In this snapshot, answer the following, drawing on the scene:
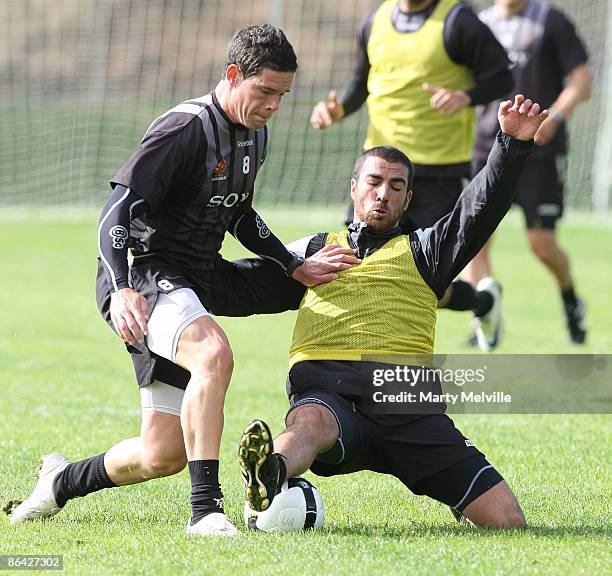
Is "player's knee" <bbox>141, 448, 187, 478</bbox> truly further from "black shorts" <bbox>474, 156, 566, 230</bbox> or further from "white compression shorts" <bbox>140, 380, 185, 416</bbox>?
"black shorts" <bbox>474, 156, 566, 230</bbox>

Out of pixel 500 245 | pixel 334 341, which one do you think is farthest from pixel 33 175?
pixel 334 341

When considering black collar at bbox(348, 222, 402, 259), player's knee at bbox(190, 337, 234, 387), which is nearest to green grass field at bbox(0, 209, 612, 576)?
player's knee at bbox(190, 337, 234, 387)

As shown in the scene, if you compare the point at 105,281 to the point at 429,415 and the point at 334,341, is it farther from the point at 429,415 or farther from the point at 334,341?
the point at 429,415

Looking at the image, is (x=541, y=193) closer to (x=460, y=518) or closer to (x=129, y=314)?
(x=460, y=518)

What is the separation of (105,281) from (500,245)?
1403cm

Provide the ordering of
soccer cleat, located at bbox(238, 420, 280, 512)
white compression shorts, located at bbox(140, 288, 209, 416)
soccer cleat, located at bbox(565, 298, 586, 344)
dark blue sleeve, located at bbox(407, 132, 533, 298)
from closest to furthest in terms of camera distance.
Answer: soccer cleat, located at bbox(238, 420, 280, 512) → white compression shorts, located at bbox(140, 288, 209, 416) → dark blue sleeve, located at bbox(407, 132, 533, 298) → soccer cleat, located at bbox(565, 298, 586, 344)

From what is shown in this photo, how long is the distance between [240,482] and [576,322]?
4.95 m

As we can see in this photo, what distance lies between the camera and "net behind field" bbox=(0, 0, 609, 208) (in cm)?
1919

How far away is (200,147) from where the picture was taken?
4.91m

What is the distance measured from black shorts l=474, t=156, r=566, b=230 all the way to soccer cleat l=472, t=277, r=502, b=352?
1.54m

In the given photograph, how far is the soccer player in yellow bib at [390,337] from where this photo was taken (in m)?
4.80

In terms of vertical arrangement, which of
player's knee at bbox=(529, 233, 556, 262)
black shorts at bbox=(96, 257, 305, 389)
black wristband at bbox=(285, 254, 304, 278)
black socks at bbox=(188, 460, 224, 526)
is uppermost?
black wristband at bbox=(285, 254, 304, 278)

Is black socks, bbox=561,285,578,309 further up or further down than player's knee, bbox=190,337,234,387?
further down

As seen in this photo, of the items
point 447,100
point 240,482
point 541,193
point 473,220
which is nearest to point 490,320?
point 447,100
